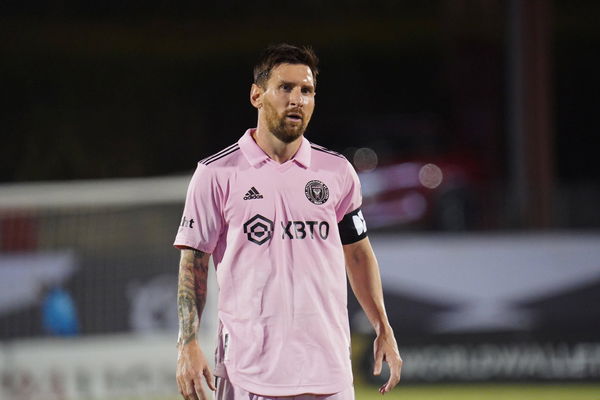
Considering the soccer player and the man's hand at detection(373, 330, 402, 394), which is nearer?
the soccer player

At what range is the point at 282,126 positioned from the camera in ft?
10.7

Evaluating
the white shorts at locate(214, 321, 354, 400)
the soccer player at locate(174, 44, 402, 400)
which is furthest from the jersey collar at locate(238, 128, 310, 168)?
the white shorts at locate(214, 321, 354, 400)

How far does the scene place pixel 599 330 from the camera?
9.13 m

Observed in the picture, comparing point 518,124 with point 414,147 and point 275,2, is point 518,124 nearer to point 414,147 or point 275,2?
point 414,147

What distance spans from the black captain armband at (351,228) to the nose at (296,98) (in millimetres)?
433

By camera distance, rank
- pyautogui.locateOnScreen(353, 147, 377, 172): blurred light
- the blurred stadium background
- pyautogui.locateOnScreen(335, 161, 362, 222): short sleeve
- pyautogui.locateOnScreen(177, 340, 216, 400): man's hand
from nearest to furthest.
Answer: pyautogui.locateOnScreen(177, 340, 216, 400): man's hand → pyautogui.locateOnScreen(335, 161, 362, 222): short sleeve → the blurred stadium background → pyautogui.locateOnScreen(353, 147, 377, 172): blurred light

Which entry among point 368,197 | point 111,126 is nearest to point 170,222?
point 368,197

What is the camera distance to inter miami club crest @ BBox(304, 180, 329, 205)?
10.7 ft

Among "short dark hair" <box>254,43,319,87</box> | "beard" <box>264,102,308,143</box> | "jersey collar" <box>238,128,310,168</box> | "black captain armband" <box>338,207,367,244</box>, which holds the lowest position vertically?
"black captain armband" <box>338,207,367,244</box>

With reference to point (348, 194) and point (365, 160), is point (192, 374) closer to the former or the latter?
point (348, 194)

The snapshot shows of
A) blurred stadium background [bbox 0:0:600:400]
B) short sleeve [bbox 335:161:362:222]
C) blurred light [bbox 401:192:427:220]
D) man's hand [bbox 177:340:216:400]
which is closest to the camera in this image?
man's hand [bbox 177:340:216:400]

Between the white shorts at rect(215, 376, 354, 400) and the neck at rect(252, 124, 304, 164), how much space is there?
685 millimetres

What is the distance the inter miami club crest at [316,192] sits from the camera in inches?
129

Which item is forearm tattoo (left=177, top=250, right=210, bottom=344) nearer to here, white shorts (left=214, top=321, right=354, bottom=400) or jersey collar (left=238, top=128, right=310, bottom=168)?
white shorts (left=214, top=321, right=354, bottom=400)
